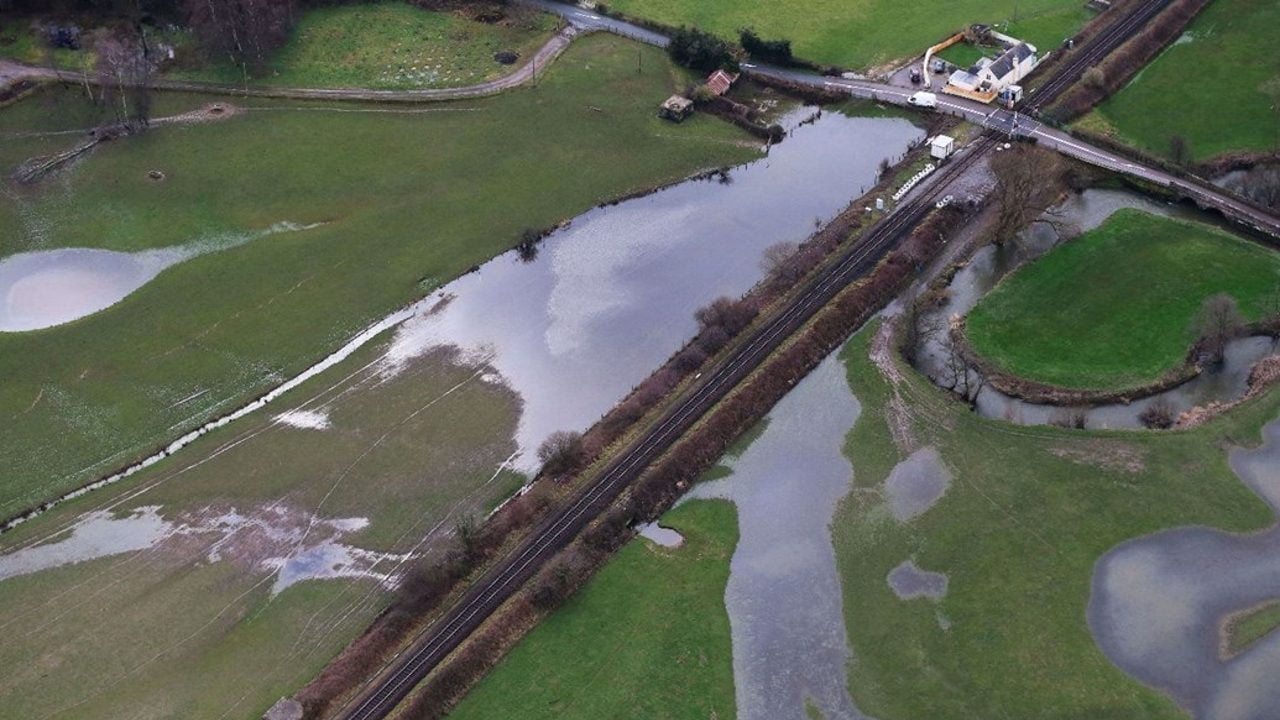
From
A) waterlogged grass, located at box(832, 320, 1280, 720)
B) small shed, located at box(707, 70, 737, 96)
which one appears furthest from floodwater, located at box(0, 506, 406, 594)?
small shed, located at box(707, 70, 737, 96)

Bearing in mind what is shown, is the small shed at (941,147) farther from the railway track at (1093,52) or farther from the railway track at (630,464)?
the railway track at (1093,52)

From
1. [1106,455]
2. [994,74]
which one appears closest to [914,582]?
Answer: [1106,455]

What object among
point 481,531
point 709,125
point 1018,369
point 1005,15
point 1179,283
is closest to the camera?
point 481,531

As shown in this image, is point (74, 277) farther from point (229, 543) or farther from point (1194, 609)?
point (1194, 609)

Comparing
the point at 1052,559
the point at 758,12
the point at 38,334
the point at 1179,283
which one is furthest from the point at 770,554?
the point at 758,12

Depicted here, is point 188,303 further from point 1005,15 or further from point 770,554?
point 1005,15

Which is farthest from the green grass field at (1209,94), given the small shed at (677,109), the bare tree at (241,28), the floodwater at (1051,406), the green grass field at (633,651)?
the bare tree at (241,28)
